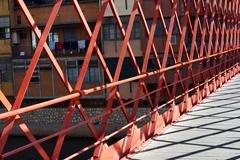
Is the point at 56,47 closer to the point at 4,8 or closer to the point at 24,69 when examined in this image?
the point at 24,69

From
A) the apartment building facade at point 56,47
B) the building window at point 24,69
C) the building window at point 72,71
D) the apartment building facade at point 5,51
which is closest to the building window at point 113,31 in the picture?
the apartment building facade at point 56,47

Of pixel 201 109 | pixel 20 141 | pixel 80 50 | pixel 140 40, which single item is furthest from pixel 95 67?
pixel 201 109

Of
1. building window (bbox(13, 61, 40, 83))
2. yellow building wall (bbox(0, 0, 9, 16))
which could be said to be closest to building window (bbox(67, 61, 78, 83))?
building window (bbox(13, 61, 40, 83))

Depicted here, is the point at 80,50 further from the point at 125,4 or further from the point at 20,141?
the point at 20,141

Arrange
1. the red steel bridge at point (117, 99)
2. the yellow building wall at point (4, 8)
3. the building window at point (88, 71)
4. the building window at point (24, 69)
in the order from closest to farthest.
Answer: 1. the red steel bridge at point (117, 99)
2. the building window at point (88, 71)
3. the building window at point (24, 69)
4. the yellow building wall at point (4, 8)

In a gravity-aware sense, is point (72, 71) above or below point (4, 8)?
below

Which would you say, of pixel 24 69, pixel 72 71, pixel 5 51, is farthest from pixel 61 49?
pixel 5 51

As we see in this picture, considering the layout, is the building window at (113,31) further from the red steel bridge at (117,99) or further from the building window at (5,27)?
the red steel bridge at (117,99)

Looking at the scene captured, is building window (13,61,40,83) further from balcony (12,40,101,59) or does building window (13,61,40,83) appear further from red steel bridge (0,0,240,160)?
red steel bridge (0,0,240,160)

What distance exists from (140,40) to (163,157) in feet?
74.8

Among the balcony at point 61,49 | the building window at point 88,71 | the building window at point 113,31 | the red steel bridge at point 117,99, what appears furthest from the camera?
the balcony at point 61,49

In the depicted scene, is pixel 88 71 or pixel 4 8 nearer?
pixel 88 71

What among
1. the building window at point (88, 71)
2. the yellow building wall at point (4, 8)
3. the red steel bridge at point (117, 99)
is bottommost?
the building window at point (88, 71)

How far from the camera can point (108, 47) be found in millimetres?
28844
